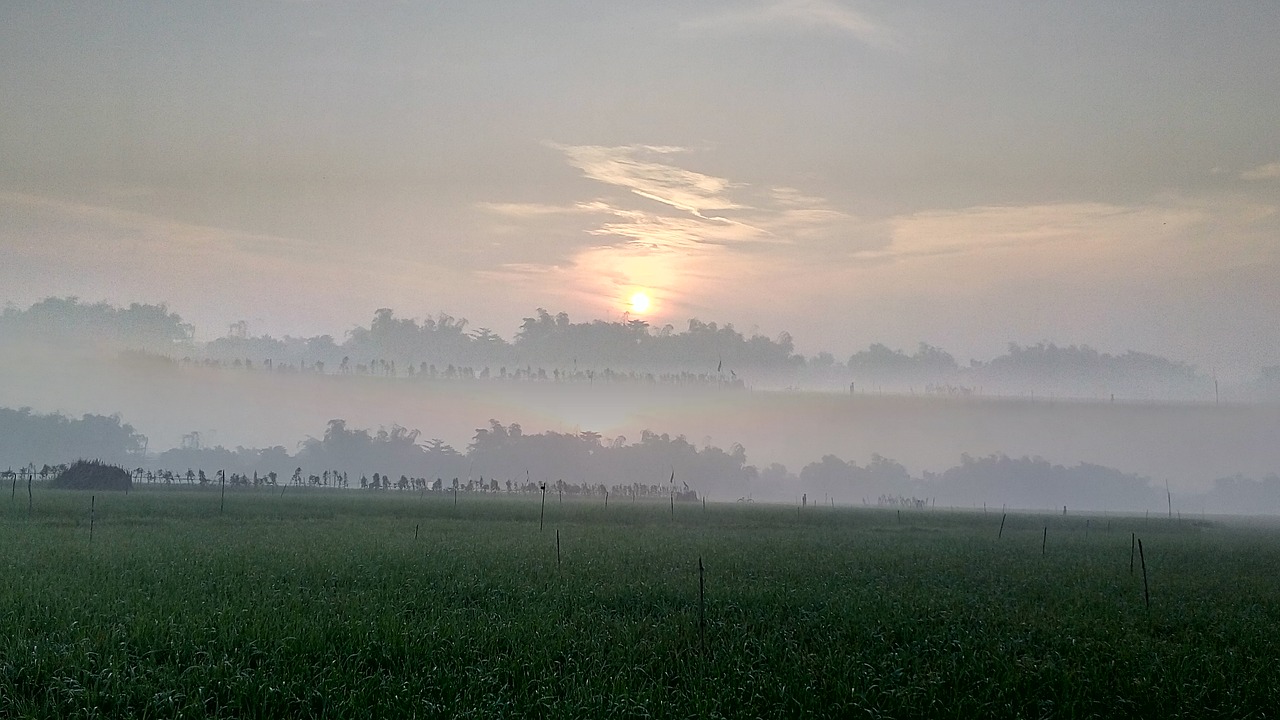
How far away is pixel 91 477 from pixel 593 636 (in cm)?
7942

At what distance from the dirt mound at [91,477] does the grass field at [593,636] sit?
5387 centimetres

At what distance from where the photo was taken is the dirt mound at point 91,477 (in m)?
76.9

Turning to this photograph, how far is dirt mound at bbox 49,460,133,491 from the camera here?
76.9 metres

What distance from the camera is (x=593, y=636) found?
1684cm

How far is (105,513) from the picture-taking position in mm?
45250

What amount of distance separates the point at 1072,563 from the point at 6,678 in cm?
3648

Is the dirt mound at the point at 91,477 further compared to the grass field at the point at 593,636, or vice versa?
the dirt mound at the point at 91,477

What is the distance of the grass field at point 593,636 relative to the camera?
537 inches

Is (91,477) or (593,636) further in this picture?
(91,477)

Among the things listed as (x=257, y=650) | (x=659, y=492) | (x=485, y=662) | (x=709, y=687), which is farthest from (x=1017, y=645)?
(x=659, y=492)

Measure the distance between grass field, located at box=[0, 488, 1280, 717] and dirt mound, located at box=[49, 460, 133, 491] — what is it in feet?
177

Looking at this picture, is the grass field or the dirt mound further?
the dirt mound

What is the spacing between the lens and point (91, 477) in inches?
3036

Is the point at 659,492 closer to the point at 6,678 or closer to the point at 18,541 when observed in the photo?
the point at 18,541
